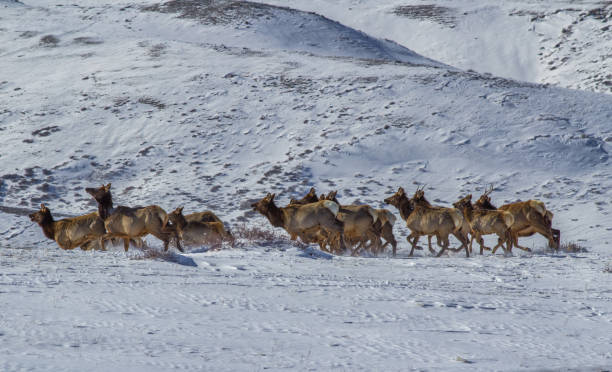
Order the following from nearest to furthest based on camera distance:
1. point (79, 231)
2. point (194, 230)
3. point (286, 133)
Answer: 1. point (79, 231)
2. point (194, 230)
3. point (286, 133)

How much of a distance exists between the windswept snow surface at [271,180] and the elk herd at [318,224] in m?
1.18

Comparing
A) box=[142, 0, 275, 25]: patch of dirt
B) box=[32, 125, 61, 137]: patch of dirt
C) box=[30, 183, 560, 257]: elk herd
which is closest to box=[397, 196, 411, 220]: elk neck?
box=[30, 183, 560, 257]: elk herd

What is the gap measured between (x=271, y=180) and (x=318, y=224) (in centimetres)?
1107

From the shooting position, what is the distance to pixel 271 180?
25641 mm

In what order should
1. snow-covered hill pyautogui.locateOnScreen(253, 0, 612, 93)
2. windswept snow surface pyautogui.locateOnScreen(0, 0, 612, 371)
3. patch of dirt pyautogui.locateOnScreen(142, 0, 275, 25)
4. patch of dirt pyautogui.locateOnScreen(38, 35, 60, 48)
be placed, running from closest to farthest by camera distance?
windswept snow surface pyautogui.locateOnScreen(0, 0, 612, 371) → patch of dirt pyautogui.locateOnScreen(38, 35, 60, 48) → snow-covered hill pyautogui.locateOnScreen(253, 0, 612, 93) → patch of dirt pyautogui.locateOnScreen(142, 0, 275, 25)

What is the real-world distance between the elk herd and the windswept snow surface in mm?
1177

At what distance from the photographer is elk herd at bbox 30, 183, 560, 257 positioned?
1417 cm

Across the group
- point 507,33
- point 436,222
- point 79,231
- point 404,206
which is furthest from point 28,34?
point 436,222

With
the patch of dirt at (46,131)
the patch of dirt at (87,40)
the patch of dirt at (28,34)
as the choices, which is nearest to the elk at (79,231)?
the patch of dirt at (46,131)

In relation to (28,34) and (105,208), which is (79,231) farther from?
(28,34)

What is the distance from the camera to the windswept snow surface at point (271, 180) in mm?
6035

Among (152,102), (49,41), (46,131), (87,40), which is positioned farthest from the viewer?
(49,41)

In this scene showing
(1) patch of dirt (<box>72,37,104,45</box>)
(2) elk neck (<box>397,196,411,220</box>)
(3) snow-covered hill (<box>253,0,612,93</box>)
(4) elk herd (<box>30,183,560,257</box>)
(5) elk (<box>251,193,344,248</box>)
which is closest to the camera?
(4) elk herd (<box>30,183,560,257</box>)

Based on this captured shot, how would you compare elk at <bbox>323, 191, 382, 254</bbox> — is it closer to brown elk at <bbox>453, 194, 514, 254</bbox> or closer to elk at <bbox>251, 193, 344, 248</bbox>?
elk at <bbox>251, 193, 344, 248</bbox>
